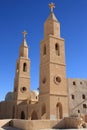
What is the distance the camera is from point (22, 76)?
39.9m

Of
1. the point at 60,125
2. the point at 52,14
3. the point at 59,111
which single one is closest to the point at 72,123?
the point at 60,125

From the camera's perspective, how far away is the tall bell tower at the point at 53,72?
82.0ft

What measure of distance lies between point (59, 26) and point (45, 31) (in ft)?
7.25

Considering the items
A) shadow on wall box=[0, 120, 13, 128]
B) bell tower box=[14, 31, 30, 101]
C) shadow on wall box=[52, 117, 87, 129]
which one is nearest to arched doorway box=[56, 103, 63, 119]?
shadow on wall box=[52, 117, 87, 129]

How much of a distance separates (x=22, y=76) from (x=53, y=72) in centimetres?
1493

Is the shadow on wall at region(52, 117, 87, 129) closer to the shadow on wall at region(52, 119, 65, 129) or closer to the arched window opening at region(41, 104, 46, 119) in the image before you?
the shadow on wall at region(52, 119, 65, 129)

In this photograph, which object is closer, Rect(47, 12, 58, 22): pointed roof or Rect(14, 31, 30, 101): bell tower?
Rect(47, 12, 58, 22): pointed roof

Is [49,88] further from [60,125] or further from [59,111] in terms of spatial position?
[60,125]

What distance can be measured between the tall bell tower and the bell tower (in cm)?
1234

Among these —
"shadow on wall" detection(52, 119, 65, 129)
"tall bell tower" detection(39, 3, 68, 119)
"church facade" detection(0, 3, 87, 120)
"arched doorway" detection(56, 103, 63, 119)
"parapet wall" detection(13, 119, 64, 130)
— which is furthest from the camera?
"arched doorway" detection(56, 103, 63, 119)

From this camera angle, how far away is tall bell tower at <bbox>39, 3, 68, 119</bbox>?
25000 mm

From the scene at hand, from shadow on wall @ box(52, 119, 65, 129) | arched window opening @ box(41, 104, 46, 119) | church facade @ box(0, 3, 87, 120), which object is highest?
church facade @ box(0, 3, 87, 120)

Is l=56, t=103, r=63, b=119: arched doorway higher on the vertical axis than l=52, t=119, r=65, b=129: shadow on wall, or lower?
higher

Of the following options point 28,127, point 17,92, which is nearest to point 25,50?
point 17,92
